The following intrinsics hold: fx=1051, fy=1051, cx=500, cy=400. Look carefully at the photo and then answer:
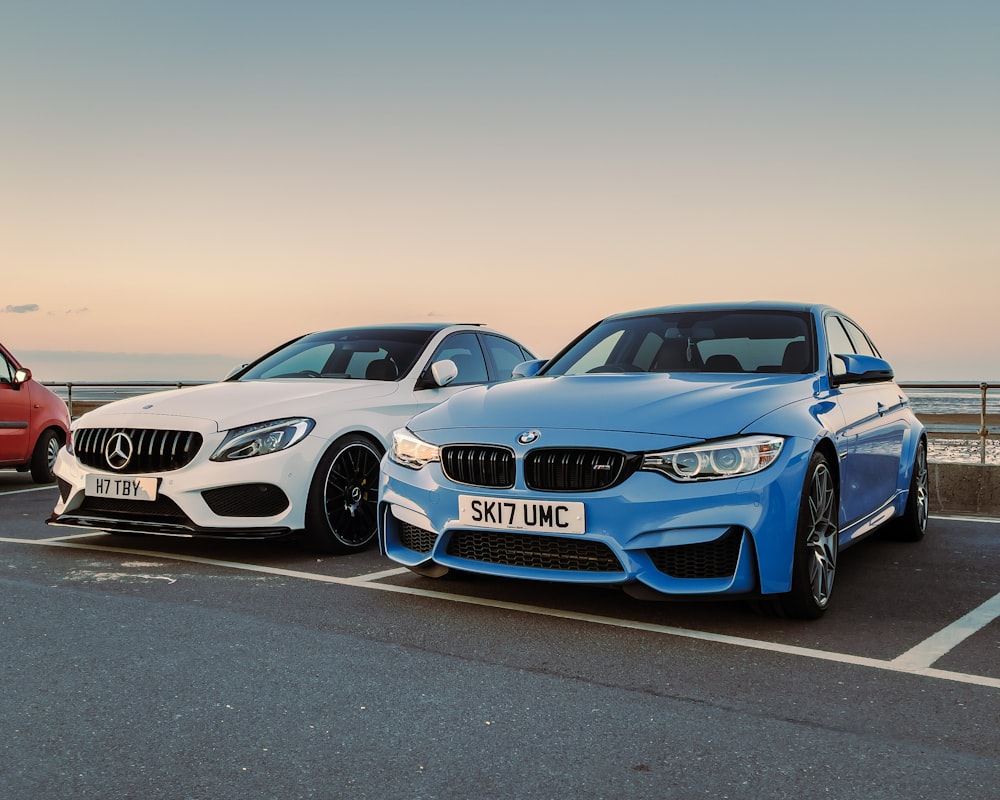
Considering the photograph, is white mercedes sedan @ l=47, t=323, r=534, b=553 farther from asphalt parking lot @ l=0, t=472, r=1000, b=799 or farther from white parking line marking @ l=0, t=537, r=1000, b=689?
asphalt parking lot @ l=0, t=472, r=1000, b=799

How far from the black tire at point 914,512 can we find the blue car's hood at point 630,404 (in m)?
2.37

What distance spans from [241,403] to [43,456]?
5.82m

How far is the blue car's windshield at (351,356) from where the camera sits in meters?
7.67

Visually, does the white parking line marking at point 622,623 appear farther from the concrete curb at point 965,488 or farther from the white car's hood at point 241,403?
the concrete curb at point 965,488

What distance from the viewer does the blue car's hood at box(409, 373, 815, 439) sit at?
4.60 m

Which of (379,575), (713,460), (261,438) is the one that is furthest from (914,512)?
(261,438)

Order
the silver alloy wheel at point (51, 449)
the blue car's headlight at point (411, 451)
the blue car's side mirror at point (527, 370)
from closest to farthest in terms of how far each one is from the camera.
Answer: the blue car's headlight at point (411, 451) < the blue car's side mirror at point (527, 370) < the silver alloy wheel at point (51, 449)

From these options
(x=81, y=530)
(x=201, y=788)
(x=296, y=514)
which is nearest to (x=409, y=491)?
(x=296, y=514)

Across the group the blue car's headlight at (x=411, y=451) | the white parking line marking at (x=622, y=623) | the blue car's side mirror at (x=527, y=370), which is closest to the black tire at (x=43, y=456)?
the white parking line marking at (x=622, y=623)

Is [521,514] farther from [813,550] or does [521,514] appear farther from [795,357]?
[795,357]

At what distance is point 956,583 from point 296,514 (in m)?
3.78

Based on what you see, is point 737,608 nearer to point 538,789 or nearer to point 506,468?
point 506,468

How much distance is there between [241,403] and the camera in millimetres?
6578

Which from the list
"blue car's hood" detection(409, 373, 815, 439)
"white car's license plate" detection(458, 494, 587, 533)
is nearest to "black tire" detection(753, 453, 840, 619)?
"blue car's hood" detection(409, 373, 815, 439)
